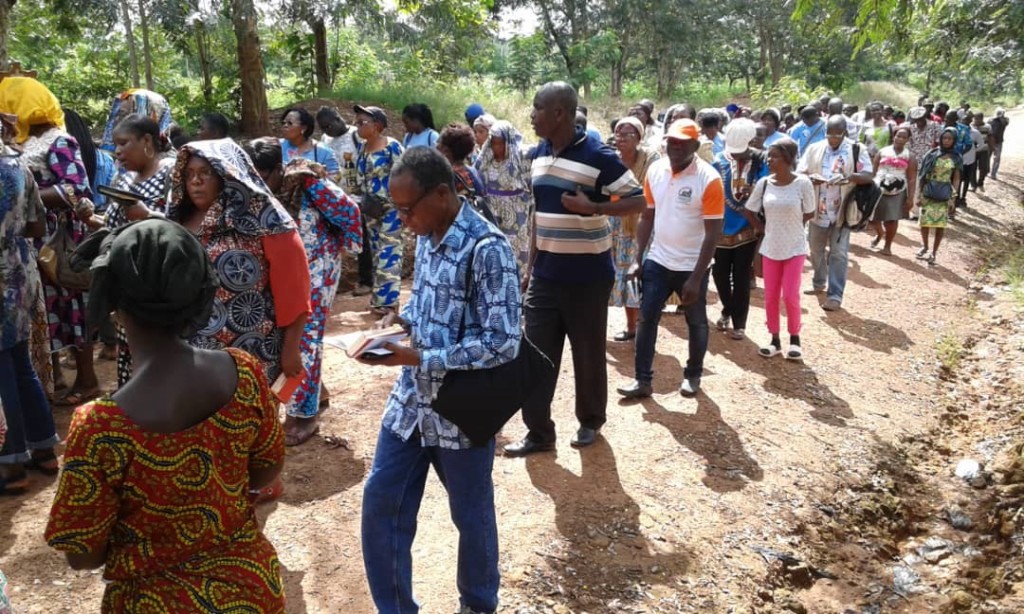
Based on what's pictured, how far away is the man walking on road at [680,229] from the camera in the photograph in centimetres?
504

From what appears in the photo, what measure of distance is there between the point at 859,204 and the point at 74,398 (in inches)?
288

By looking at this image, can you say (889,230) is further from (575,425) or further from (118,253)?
(118,253)

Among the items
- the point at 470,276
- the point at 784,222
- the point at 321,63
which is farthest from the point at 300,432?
the point at 321,63

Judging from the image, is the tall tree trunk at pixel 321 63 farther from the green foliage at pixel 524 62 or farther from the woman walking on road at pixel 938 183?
the green foliage at pixel 524 62

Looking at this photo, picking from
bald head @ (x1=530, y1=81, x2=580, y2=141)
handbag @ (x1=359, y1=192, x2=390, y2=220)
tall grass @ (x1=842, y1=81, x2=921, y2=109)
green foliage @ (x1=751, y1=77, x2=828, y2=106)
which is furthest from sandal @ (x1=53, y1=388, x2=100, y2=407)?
tall grass @ (x1=842, y1=81, x2=921, y2=109)

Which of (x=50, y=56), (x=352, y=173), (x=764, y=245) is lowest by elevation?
(x=764, y=245)

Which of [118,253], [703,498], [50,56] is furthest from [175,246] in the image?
[50,56]

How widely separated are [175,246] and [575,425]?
12.3ft

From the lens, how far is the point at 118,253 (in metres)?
1.70

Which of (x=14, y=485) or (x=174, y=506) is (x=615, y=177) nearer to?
(x=174, y=506)

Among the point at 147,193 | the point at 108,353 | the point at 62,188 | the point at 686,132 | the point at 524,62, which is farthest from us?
the point at 524,62

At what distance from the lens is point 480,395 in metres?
2.56

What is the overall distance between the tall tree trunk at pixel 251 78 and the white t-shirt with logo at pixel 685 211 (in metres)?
7.14

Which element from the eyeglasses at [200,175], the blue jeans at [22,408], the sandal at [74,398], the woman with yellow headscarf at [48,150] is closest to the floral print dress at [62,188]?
the woman with yellow headscarf at [48,150]
